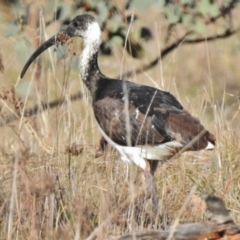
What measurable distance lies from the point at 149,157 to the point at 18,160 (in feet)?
6.20

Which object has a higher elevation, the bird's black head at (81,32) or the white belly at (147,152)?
the bird's black head at (81,32)

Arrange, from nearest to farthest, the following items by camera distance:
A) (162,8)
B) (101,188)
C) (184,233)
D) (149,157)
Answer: (184,233) → (101,188) → (149,157) → (162,8)

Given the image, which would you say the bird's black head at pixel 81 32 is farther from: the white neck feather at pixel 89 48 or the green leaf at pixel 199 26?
the green leaf at pixel 199 26

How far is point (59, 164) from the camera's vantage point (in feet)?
17.8

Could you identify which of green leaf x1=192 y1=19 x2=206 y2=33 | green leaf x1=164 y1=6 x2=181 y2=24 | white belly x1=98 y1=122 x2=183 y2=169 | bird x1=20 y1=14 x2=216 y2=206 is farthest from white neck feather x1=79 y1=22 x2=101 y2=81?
green leaf x1=192 y1=19 x2=206 y2=33

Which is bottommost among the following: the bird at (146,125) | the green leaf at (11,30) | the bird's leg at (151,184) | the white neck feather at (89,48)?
the bird's leg at (151,184)

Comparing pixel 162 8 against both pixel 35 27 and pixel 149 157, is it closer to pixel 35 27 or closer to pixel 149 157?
pixel 35 27

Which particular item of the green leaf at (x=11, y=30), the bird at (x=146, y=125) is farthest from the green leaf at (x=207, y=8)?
the bird at (x=146, y=125)

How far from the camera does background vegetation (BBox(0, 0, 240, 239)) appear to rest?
454 centimetres

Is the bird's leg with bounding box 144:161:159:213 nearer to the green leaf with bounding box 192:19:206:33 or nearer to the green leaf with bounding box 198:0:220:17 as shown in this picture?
the green leaf with bounding box 198:0:220:17

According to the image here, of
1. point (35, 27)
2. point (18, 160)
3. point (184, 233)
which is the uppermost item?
point (35, 27)

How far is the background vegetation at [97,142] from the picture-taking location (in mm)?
4543

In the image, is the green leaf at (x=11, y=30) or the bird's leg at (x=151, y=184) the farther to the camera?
the green leaf at (x=11, y=30)

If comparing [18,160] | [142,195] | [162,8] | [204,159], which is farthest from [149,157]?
[162,8]
